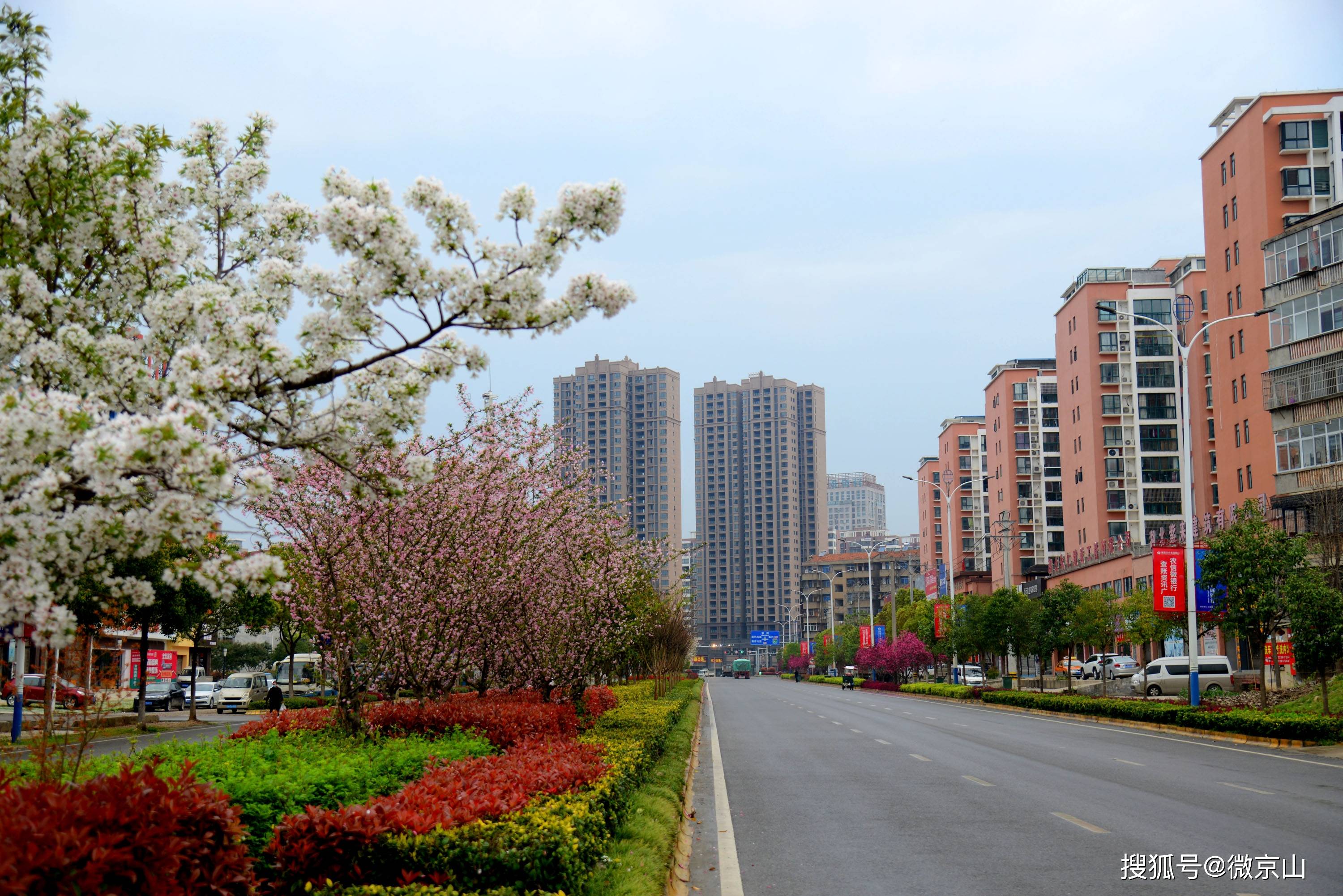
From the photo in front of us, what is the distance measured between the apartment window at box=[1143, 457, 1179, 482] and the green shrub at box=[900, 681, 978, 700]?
100 feet

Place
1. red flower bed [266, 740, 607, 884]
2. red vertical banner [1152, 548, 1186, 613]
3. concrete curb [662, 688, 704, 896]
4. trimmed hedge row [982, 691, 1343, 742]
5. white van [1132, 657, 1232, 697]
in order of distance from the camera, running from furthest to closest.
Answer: white van [1132, 657, 1232, 697] → red vertical banner [1152, 548, 1186, 613] → trimmed hedge row [982, 691, 1343, 742] → concrete curb [662, 688, 704, 896] → red flower bed [266, 740, 607, 884]

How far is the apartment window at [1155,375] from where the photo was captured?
84.8m

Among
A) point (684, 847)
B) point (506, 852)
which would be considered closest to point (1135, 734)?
point (684, 847)

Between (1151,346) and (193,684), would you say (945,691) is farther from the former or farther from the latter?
(1151,346)

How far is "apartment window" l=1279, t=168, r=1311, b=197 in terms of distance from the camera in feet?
192

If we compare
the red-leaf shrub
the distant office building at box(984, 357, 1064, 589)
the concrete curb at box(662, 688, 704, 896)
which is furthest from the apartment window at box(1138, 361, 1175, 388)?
the red-leaf shrub

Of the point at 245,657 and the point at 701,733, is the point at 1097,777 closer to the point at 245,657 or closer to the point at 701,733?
the point at 701,733

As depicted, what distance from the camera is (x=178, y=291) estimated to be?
6.43m

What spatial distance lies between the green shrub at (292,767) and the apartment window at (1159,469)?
263ft

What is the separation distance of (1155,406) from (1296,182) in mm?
28409

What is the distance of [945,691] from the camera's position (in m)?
56.6

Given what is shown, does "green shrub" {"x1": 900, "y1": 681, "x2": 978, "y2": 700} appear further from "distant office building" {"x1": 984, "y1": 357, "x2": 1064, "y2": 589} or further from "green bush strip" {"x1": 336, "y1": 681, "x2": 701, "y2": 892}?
"green bush strip" {"x1": 336, "y1": 681, "x2": 701, "y2": 892}

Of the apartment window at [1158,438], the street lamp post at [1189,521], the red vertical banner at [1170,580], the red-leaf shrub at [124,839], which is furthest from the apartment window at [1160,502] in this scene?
the red-leaf shrub at [124,839]

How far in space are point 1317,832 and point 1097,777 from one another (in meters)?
6.07
